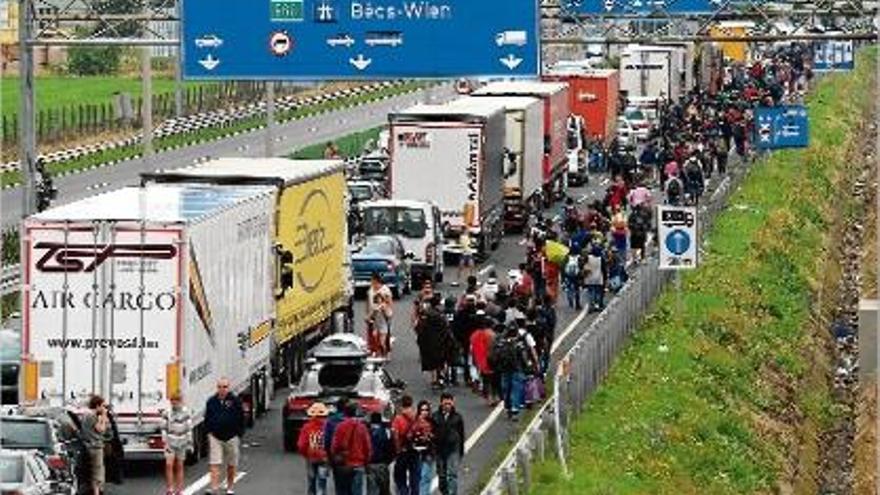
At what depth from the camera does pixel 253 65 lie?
4178 cm

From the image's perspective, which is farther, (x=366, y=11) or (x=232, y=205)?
(x=366, y=11)

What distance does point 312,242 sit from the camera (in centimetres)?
4284

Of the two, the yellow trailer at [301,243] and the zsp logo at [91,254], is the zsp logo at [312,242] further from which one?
the zsp logo at [91,254]

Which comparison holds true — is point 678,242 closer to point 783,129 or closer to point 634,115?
point 783,129

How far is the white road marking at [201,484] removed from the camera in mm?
33125

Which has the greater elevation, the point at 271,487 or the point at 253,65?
the point at 253,65

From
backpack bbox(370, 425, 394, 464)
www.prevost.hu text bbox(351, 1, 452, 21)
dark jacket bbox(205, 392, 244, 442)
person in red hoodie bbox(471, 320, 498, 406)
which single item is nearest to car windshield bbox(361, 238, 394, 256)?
www.prevost.hu text bbox(351, 1, 452, 21)

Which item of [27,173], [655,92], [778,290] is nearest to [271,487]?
[27,173]

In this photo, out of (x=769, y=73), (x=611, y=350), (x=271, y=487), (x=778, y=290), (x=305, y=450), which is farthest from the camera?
(x=769, y=73)

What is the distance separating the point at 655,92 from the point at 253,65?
5681 cm

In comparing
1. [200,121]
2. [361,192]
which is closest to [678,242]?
[361,192]

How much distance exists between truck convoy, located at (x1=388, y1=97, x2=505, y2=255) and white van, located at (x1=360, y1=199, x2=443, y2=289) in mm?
2071

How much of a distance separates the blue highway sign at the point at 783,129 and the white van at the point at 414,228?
43.2ft

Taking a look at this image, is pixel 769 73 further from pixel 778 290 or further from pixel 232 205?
pixel 232 205
